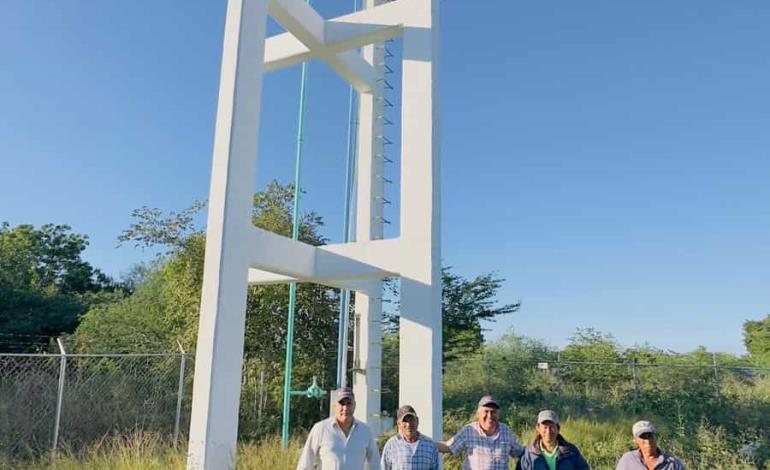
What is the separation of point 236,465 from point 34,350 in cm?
1703

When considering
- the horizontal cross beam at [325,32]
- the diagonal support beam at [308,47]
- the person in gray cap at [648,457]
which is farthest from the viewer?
the horizontal cross beam at [325,32]

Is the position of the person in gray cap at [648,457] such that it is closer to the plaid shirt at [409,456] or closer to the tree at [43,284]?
the plaid shirt at [409,456]

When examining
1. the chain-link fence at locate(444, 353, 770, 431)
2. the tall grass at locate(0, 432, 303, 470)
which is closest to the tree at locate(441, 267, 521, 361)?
the chain-link fence at locate(444, 353, 770, 431)

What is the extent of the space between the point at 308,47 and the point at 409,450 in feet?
20.6

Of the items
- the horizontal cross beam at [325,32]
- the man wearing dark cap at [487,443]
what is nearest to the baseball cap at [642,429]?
the man wearing dark cap at [487,443]

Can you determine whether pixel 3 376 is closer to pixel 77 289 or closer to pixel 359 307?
pixel 359 307

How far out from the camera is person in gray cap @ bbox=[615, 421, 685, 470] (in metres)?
3.79

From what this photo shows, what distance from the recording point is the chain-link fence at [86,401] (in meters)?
9.12

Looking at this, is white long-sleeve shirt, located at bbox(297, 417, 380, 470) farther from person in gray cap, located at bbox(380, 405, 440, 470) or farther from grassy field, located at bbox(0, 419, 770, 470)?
grassy field, located at bbox(0, 419, 770, 470)

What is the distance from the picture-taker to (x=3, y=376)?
9.65 meters

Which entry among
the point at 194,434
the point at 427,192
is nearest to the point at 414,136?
the point at 427,192

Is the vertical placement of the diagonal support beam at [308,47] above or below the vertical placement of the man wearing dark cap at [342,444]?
above

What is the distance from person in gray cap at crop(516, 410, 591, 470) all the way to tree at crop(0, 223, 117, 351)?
20.2 m

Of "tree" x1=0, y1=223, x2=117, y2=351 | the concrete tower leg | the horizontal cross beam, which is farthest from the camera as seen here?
"tree" x1=0, y1=223, x2=117, y2=351
